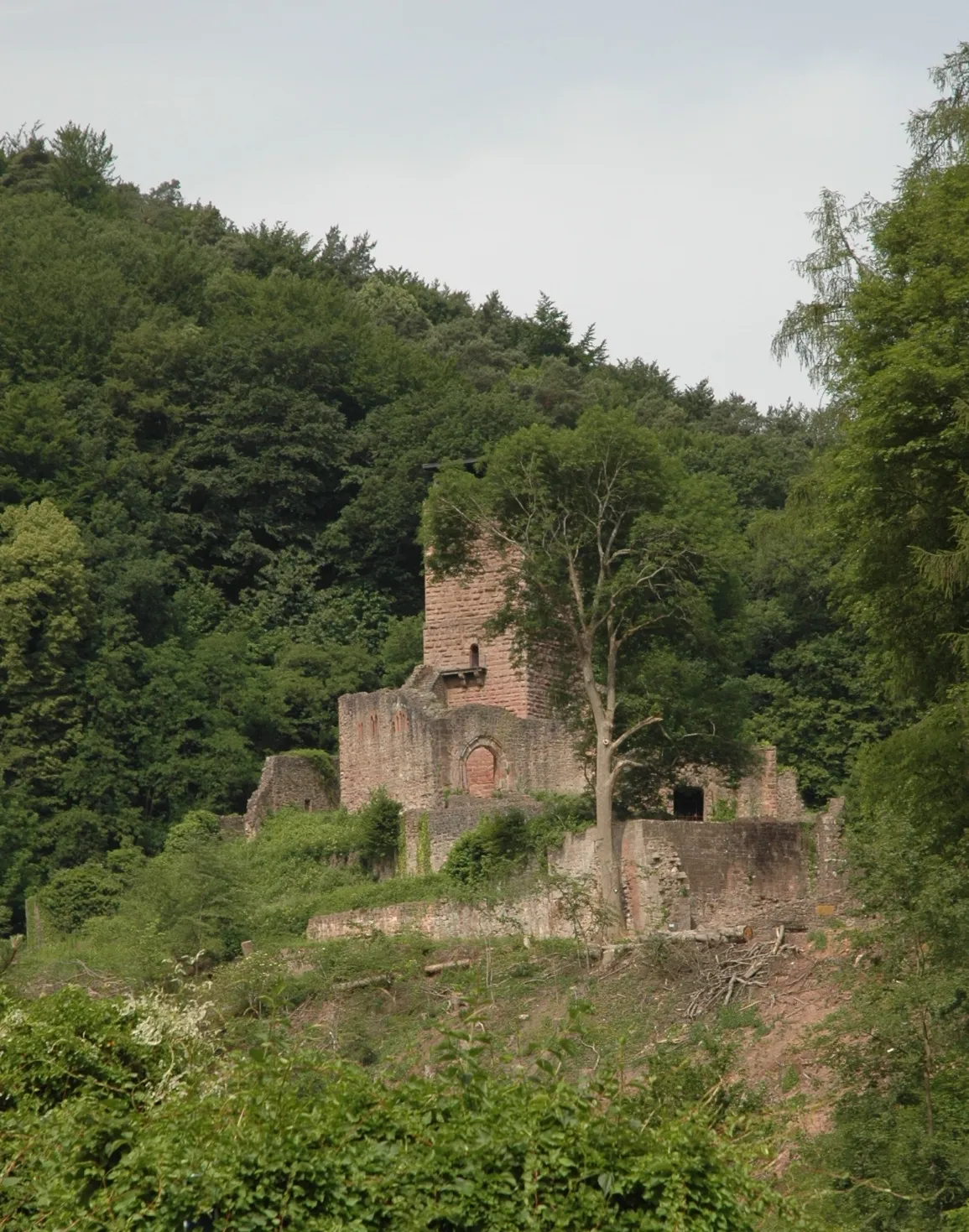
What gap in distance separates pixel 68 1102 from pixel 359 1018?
13709mm

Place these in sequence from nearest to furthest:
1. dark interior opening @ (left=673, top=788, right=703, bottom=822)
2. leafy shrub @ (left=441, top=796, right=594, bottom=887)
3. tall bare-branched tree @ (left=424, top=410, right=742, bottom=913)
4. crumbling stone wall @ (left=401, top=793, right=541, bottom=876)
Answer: tall bare-branched tree @ (left=424, top=410, right=742, bottom=913) → leafy shrub @ (left=441, top=796, right=594, bottom=887) → crumbling stone wall @ (left=401, top=793, right=541, bottom=876) → dark interior opening @ (left=673, top=788, right=703, bottom=822)

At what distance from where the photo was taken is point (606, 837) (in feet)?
98.9

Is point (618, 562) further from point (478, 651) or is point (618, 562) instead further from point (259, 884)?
point (478, 651)

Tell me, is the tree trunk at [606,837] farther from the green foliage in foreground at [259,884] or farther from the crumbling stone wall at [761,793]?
the crumbling stone wall at [761,793]

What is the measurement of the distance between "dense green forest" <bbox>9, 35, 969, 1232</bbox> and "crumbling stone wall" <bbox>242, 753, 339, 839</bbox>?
1663mm

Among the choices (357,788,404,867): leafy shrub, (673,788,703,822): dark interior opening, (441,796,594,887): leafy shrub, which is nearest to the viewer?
(441,796,594,887): leafy shrub

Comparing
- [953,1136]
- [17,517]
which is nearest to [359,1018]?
[953,1136]

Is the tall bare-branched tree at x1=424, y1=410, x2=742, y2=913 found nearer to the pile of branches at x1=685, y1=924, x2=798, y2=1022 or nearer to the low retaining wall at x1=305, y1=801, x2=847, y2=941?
the low retaining wall at x1=305, y1=801, x2=847, y2=941

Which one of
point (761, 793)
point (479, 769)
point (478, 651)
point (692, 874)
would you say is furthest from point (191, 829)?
point (692, 874)

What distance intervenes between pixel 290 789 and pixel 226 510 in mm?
12400

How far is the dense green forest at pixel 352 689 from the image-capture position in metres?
13.2

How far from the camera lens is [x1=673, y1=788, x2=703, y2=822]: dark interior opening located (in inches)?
1454

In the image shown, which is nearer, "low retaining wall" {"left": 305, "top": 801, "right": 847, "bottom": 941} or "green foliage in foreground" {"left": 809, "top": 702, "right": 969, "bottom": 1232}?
"green foliage in foreground" {"left": 809, "top": 702, "right": 969, "bottom": 1232}

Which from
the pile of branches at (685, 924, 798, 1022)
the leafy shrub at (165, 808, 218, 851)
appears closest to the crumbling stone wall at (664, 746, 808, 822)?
the leafy shrub at (165, 808, 218, 851)
